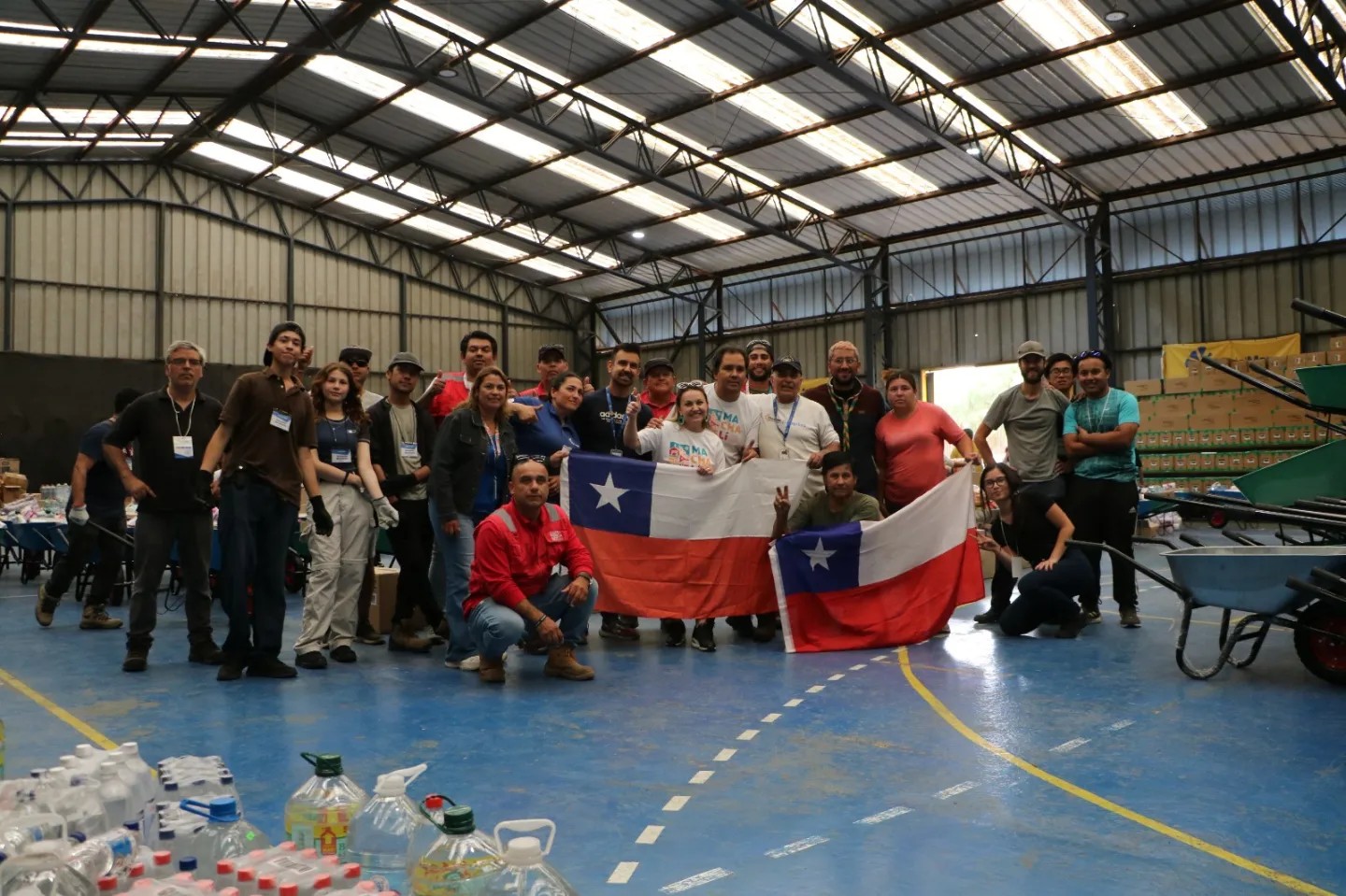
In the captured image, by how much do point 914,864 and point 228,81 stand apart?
20.0 metres

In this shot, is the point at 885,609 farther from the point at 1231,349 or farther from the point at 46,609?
the point at 1231,349

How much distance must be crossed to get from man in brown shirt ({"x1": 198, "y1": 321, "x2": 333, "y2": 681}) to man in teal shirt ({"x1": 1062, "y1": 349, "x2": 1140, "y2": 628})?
4823mm

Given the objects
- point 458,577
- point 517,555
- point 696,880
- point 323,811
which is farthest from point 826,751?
point 458,577

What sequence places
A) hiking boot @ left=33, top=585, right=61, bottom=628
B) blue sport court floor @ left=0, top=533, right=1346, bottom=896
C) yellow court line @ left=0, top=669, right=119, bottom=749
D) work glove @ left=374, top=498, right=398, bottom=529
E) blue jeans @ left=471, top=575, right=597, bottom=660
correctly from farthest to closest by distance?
hiking boot @ left=33, top=585, right=61, bottom=628
work glove @ left=374, top=498, right=398, bottom=529
blue jeans @ left=471, top=575, right=597, bottom=660
yellow court line @ left=0, top=669, right=119, bottom=749
blue sport court floor @ left=0, top=533, right=1346, bottom=896

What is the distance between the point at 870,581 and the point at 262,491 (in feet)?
12.1

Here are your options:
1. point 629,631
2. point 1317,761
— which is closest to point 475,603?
point 629,631

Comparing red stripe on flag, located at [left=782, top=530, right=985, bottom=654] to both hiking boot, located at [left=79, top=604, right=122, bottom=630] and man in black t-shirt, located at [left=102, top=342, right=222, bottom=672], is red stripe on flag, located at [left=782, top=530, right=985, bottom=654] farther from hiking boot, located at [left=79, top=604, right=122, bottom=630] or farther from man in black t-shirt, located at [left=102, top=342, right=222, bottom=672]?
hiking boot, located at [left=79, top=604, right=122, bottom=630]

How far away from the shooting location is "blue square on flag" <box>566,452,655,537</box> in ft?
21.8

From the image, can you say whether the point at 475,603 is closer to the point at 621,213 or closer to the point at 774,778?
the point at 774,778

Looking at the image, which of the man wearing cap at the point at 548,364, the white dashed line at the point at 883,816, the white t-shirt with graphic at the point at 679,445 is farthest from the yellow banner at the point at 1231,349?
the white dashed line at the point at 883,816

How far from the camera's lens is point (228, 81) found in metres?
19.0

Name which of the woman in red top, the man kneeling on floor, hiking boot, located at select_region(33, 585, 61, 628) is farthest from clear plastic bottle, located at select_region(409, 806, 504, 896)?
hiking boot, located at select_region(33, 585, 61, 628)

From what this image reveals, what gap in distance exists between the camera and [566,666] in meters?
5.46

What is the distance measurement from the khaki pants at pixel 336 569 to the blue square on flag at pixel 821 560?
260cm
